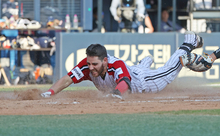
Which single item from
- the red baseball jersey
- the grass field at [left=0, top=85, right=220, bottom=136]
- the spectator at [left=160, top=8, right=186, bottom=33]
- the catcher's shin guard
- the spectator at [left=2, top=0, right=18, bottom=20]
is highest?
the spectator at [left=2, top=0, right=18, bottom=20]

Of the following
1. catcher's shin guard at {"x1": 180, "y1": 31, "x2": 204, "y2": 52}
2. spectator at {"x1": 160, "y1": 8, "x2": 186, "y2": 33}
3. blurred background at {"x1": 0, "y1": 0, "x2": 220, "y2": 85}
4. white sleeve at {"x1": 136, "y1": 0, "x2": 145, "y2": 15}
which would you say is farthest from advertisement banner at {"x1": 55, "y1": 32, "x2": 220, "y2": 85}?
catcher's shin guard at {"x1": 180, "y1": 31, "x2": 204, "y2": 52}

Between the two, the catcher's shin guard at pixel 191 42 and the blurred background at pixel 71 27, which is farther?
the blurred background at pixel 71 27

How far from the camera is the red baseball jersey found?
523 cm

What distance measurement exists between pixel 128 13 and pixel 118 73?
243 inches

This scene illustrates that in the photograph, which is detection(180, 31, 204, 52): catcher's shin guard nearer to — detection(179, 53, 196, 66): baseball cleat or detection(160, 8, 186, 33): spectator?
detection(179, 53, 196, 66): baseball cleat

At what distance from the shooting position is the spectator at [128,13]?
11.1 meters

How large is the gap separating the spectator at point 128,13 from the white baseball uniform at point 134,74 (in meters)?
4.49

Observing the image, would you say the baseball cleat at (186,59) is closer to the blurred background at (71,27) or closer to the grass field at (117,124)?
the grass field at (117,124)

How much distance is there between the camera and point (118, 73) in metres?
5.20

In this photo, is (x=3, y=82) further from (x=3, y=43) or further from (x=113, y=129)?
(x=113, y=129)

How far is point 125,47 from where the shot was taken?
1029 centimetres

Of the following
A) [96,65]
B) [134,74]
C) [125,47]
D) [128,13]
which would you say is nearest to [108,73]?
[96,65]

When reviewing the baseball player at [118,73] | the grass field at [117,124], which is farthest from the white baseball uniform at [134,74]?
the grass field at [117,124]

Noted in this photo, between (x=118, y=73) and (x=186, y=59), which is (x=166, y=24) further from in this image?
(x=118, y=73)
